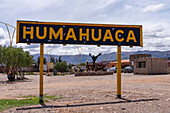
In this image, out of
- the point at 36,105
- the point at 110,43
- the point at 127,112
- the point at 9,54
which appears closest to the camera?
the point at 127,112

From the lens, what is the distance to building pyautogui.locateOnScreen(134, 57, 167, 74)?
3473cm

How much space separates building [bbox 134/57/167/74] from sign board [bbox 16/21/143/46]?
80.3ft

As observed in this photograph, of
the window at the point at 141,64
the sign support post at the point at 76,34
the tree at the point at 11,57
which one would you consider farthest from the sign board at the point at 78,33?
the window at the point at 141,64

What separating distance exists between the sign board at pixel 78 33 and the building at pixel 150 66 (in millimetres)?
24473

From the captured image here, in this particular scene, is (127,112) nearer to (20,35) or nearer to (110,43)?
(110,43)

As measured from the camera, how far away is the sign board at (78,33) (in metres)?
10.2

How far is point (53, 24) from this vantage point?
34.3 ft

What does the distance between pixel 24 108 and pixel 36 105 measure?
77cm

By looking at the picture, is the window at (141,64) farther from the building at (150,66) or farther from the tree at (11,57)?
the tree at (11,57)

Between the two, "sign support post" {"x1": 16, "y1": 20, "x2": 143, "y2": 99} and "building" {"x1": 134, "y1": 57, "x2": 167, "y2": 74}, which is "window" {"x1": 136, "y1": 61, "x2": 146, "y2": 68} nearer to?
"building" {"x1": 134, "y1": 57, "x2": 167, "y2": 74}


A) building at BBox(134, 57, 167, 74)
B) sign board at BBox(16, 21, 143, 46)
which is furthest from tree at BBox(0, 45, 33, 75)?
sign board at BBox(16, 21, 143, 46)

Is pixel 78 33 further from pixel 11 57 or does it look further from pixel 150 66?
pixel 150 66

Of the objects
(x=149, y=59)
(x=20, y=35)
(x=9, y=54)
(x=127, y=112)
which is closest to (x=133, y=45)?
(x=127, y=112)

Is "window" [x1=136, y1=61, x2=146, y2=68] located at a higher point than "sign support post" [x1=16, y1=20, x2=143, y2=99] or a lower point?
lower
